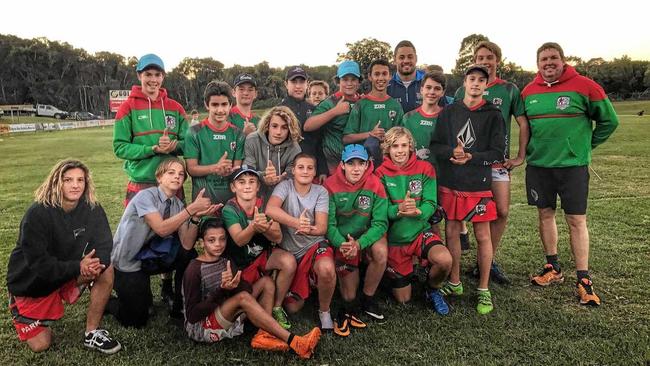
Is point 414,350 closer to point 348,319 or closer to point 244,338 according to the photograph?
point 348,319

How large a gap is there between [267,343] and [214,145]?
6.74 ft

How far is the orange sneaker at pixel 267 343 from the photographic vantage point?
347cm

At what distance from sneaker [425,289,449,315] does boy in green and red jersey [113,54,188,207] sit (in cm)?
265

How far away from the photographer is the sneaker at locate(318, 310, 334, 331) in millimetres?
3928

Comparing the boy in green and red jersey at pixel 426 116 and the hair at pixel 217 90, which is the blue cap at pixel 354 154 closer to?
the boy in green and red jersey at pixel 426 116

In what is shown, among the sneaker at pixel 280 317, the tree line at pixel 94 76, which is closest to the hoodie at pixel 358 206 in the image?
the sneaker at pixel 280 317

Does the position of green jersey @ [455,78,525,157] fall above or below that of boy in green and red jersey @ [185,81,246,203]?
above

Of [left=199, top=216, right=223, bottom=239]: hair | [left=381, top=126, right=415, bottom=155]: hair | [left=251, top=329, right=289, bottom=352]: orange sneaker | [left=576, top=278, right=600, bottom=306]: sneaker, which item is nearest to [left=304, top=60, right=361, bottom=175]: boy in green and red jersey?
[left=381, top=126, right=415, bottom=155]: hair

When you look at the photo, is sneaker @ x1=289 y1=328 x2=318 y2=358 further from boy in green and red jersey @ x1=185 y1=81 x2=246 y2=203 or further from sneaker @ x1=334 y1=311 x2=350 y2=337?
boy in green and red jersey @ x1=185 y1=81 x2=246 y2=203

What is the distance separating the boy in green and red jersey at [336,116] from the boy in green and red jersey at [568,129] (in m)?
1.93

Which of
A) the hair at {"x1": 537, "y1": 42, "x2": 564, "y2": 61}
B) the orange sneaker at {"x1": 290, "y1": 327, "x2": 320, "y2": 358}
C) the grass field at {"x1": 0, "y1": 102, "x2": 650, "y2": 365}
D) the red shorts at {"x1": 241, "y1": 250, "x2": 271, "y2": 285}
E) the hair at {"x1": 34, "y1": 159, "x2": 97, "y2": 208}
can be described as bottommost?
the grass field at {"x1": 0, "y1": 102, "x2": 650, "y2": 365}

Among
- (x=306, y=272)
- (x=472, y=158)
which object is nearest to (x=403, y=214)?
(x=472, y=158)

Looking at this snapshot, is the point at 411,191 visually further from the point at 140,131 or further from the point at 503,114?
the point at 140,131

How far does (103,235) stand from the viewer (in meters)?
3.82
